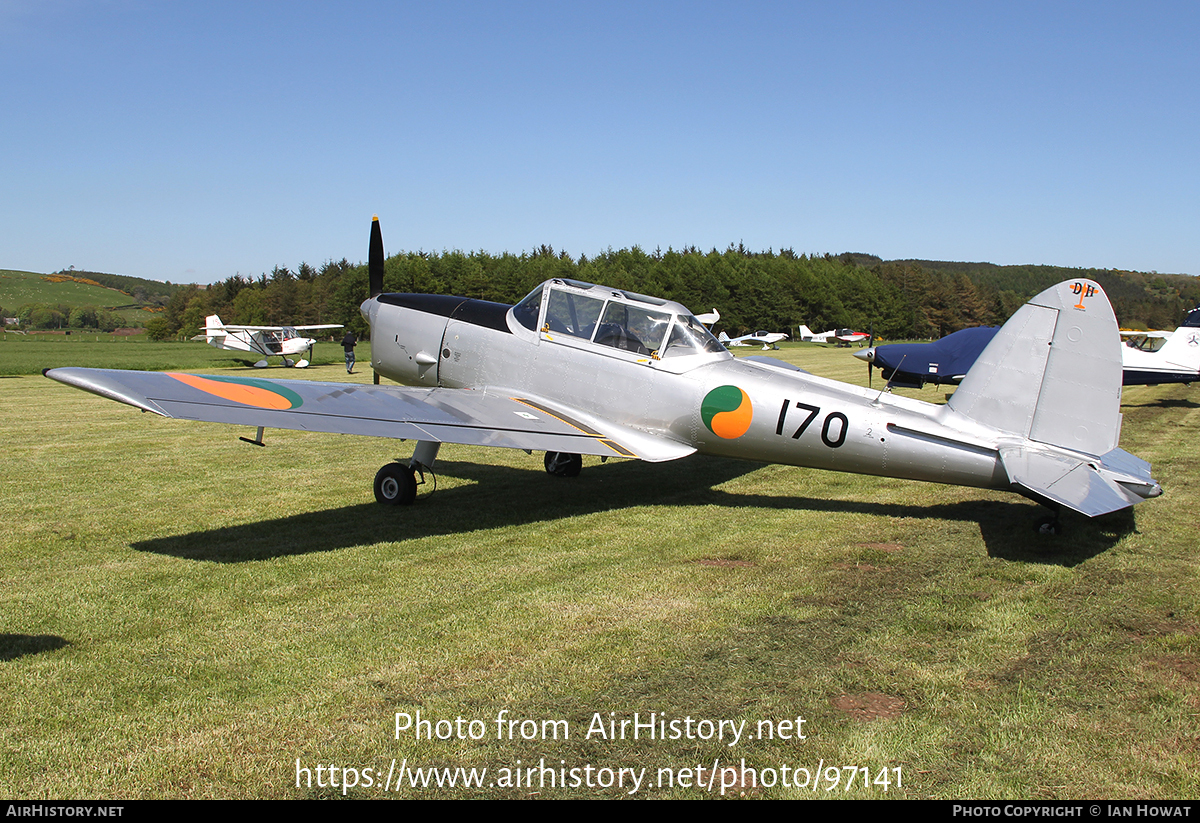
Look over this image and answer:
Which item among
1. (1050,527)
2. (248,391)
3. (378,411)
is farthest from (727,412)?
(248,391)

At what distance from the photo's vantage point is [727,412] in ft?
23.1

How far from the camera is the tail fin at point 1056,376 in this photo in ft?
19.5

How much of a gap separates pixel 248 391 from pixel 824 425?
484cm

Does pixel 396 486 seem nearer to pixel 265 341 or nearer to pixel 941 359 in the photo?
pixel 941 359

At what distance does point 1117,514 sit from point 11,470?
11656mm

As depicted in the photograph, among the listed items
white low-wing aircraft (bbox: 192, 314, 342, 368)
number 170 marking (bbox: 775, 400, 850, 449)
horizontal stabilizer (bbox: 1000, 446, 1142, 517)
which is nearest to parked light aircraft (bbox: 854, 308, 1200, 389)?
number 170 marking (bbox: 775, 400, 850, 449)

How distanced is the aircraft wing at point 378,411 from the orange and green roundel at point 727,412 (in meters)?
0.39

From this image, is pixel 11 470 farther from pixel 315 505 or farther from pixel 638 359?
pixel 638 359

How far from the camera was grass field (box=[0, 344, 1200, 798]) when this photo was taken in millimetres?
3051

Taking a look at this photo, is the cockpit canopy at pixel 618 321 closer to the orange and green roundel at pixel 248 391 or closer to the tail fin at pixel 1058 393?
the tail fin at pixel 1058 393

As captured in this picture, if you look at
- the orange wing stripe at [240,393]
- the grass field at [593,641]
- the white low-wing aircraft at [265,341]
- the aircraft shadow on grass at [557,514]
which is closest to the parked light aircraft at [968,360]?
the aircraft shadow on grass at [557,514]

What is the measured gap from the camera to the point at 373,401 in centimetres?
689

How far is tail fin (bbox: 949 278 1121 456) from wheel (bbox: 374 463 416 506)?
499 cm
